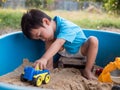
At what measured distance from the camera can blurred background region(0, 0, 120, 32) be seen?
9.64 ft

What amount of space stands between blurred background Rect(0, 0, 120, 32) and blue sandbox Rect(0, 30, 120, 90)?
3.37ft

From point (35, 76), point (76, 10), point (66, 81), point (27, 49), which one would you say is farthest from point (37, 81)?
point (76, 10)

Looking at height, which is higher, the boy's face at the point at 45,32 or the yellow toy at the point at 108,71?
the boy's face at the point at 45,32

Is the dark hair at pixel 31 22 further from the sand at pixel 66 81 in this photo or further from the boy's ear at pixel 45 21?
the sand at pixel 66 81

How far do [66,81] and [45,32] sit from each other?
25cm

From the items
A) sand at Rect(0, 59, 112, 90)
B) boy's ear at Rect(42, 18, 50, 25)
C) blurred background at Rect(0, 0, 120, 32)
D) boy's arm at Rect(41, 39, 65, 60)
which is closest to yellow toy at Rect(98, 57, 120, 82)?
sand at Rect(0, 59, 112, 90)

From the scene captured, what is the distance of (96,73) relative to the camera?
5.29ft

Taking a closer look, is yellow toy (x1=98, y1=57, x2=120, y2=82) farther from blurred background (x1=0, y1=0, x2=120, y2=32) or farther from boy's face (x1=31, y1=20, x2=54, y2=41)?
blurred background (x1=0, y1=0, x2=120, y2=32)

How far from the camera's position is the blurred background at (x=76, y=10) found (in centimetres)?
294

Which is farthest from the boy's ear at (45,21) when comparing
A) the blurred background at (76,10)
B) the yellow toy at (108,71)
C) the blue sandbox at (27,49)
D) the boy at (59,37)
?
the blurred background at (76,10)

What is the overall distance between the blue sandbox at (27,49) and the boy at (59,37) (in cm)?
14

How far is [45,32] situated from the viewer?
1473mm

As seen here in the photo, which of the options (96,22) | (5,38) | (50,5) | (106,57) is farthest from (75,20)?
(5,38)

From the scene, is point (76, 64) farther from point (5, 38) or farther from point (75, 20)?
point (75, 20)
